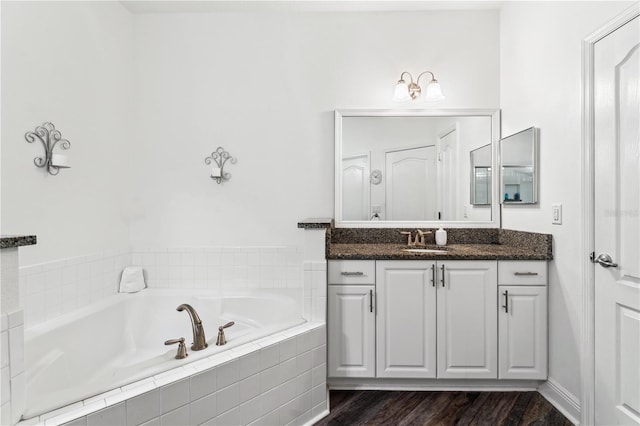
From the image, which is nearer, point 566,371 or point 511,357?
point 566,371

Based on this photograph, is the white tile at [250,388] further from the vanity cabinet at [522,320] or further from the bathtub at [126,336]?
the vanity cabinet at [522,320]

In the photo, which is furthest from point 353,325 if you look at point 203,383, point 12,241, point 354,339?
point 12,241

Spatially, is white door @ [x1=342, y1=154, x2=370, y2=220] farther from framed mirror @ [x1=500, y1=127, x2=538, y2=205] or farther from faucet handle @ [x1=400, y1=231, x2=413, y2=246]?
framed mirror @ [x1=500, y1=127, x2=538, y2=205]

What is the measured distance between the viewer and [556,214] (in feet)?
6.27

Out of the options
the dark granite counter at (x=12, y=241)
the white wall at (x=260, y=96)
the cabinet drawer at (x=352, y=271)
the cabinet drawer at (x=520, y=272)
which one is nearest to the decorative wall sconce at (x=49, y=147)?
the white wall at (x=260, y=96)

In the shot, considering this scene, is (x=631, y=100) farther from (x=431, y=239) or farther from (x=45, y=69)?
(x=45, y=69)

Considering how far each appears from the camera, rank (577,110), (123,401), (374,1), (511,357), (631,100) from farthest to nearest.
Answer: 1. (374,1)
2. (511,357)
3. (577,110)
4. (631,100)
5. (123,401)

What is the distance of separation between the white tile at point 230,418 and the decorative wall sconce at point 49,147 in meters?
1.62

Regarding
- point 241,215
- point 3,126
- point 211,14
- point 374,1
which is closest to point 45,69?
point 3,126

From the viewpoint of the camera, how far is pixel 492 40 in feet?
8.43

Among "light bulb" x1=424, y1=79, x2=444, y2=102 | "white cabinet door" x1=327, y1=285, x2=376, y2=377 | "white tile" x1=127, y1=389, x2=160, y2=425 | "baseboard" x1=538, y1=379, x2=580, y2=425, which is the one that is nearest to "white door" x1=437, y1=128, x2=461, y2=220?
"light bulb" x1=424, y1=79, x2=444, y2=102

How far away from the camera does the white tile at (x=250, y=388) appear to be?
4.75ft

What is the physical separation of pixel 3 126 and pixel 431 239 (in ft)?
8.91

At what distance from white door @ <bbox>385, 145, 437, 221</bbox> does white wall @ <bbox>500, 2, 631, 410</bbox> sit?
2.10 feet
